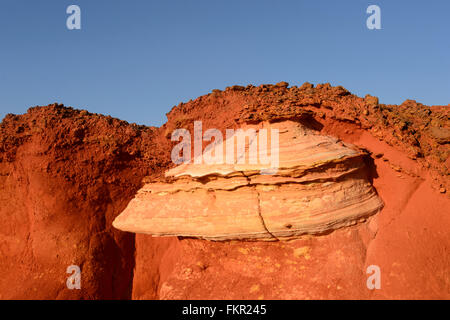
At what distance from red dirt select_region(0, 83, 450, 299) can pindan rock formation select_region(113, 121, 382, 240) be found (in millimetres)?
281

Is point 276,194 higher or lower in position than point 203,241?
higher

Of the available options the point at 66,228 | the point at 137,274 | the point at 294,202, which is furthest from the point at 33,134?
the point at 294,202

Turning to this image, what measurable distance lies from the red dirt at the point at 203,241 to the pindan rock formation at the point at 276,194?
0.92ft

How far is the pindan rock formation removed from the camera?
432cm

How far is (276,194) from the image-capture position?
4379 mm

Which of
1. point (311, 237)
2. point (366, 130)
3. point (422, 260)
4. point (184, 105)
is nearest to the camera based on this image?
point (422, 260)

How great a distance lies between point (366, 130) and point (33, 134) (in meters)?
5.71

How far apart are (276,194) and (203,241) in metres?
1.41

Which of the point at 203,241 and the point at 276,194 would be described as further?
the point at 203,241

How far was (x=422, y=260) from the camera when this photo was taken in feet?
13.7

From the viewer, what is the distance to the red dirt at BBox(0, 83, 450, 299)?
429 centimetres

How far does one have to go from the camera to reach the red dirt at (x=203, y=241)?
14.1 feet

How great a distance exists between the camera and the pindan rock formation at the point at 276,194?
4324 millimetres

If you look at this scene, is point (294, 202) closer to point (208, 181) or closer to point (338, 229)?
point (338, 229)
